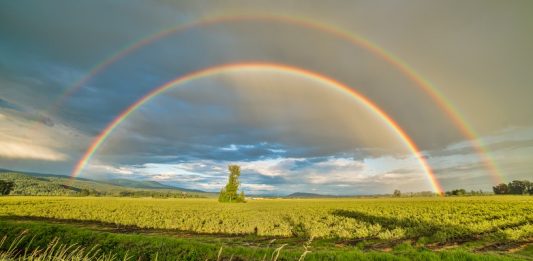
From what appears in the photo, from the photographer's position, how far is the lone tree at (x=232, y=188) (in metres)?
119

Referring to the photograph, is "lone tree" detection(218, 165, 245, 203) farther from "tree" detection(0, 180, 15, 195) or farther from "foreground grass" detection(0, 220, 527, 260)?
"tree" detection(0, 180, 15, 195)

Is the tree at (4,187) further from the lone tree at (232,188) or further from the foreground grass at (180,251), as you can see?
the foreground grass at (180,251)

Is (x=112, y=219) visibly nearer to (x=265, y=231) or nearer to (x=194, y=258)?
(x=265, y=231)

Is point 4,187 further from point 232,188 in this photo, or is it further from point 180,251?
point 180,251

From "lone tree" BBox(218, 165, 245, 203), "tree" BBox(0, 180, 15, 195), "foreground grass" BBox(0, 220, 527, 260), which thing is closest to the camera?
"foreground grass" BBox(0, 220, 527, 260)

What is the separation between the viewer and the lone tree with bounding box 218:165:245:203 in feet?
391

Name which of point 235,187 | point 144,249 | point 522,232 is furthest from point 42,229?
point 235,187

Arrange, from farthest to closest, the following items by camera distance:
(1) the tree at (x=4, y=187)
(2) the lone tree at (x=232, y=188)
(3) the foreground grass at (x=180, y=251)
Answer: (1) the tree at (x=4, y=187)
(2) the lone tree at (x=232, y=188)
(3) the foreground grass at (x=180, y=251)

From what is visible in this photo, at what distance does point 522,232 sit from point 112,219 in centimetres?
4739

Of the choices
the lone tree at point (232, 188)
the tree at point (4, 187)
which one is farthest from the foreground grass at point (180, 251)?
the tree at point (4, 187)

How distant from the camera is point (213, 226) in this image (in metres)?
38.4

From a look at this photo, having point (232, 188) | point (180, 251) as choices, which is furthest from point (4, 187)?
point (180, 251)

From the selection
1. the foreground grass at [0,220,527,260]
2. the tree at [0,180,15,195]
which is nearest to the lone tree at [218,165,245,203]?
the foreground grass at [0,220,527,260]

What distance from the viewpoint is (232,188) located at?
120m
